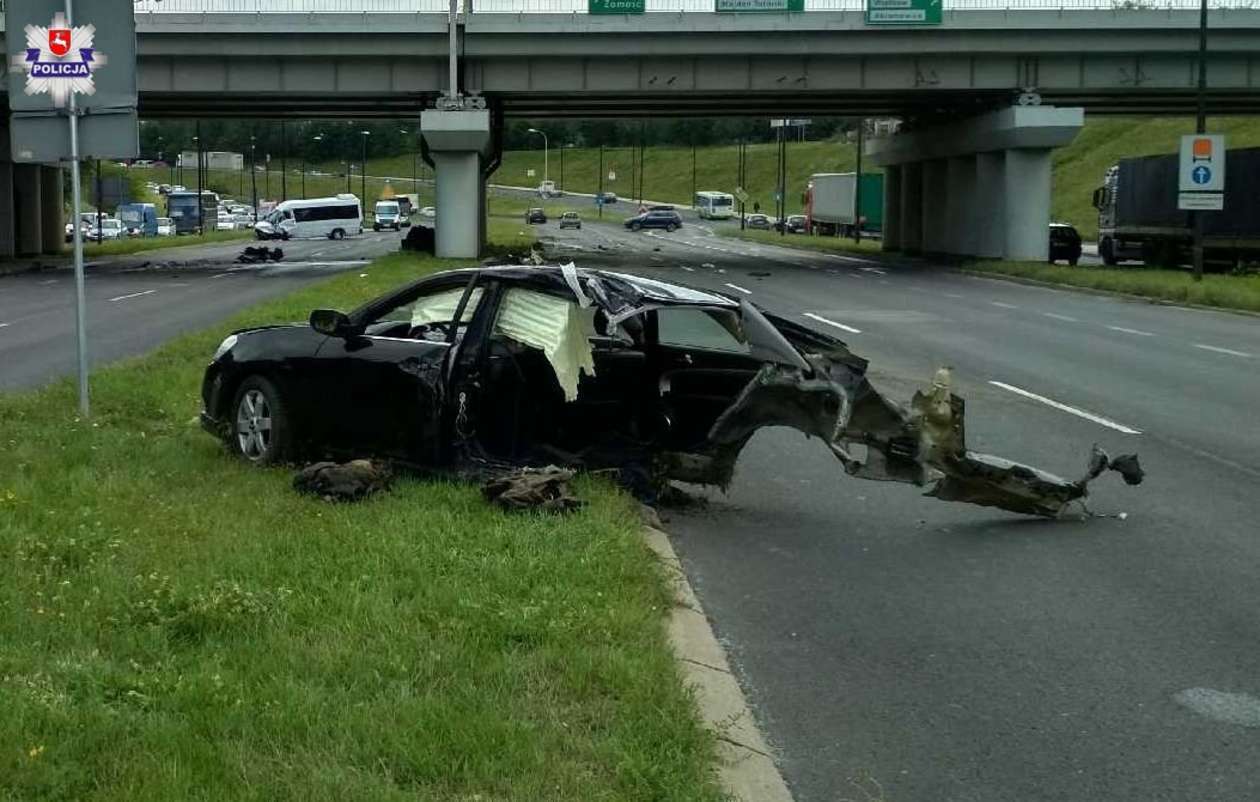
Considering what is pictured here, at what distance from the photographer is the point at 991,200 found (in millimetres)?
48406

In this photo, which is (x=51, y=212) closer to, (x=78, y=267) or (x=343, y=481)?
(x=78, y=267)

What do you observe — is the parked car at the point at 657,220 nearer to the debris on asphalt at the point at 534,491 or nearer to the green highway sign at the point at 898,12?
the green highway sign at the point at 898,12

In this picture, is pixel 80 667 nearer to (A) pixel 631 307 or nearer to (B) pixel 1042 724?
(B) pixel 1042 724

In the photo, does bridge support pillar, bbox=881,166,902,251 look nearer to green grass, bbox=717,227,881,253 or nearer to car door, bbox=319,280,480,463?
green grass, bbox=717,227,881,253

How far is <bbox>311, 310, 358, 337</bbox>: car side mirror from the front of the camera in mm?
9438

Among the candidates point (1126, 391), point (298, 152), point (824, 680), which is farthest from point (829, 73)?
point (298, 152)

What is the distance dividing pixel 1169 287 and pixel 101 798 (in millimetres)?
31990

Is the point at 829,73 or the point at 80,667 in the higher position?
the point at 829,73

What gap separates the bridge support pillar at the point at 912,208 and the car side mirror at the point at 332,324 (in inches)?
2072

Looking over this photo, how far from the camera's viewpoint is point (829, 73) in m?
45.0

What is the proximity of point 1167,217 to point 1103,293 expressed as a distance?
34.6ft

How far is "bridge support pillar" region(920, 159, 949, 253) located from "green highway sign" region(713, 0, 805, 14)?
43.9 feet

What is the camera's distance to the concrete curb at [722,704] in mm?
4781

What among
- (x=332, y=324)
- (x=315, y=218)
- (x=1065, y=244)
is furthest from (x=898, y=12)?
(x=315, y=218)
